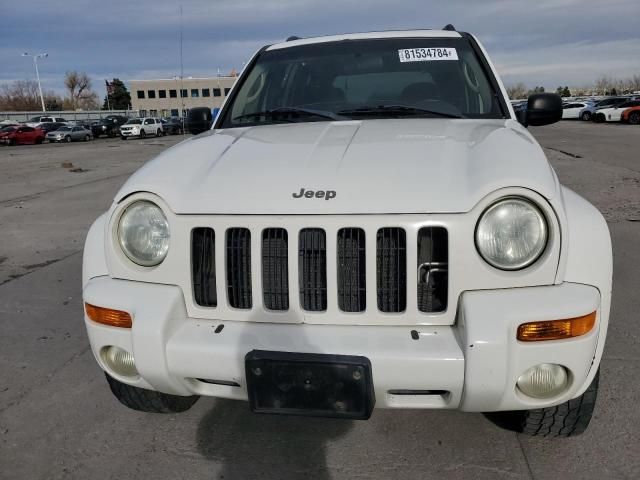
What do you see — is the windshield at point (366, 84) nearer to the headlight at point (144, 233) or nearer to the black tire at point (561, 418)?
the headlight at point (144, 233)

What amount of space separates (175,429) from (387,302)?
1.33 m

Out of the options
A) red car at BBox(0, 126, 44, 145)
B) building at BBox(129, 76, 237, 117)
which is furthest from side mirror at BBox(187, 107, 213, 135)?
building at BBox(129, 76, 237, 117)

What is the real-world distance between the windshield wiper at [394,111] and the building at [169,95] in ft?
254

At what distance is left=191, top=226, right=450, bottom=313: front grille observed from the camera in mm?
1989

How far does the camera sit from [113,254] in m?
2.20

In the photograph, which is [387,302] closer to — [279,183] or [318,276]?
[318,276]

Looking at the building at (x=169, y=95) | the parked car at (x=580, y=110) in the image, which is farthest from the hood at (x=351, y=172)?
the building at (x=169, y=95)

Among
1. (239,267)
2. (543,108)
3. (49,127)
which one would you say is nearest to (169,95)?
(49,127)

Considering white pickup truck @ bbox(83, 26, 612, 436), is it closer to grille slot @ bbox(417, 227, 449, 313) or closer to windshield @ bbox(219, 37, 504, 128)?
grille slot @ bbox(417, 227, 449, 313)

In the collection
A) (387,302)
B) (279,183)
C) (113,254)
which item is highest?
(279,183)

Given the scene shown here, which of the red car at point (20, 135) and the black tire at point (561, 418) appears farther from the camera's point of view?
the red car at point (20, 135)

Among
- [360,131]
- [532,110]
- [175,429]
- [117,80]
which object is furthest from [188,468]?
[117,80]

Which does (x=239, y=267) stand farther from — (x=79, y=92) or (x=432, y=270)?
(x=79, y=92)

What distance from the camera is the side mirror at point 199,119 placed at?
154 inches
